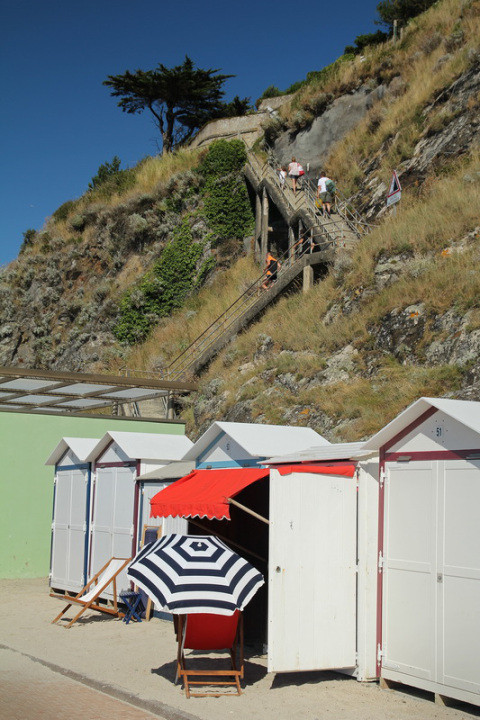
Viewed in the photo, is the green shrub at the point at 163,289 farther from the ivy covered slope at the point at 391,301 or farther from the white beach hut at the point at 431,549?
the white beach hut at the point at 431,549

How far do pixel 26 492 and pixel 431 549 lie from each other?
1296 cm

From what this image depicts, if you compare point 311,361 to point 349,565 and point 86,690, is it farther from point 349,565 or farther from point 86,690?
point 86,690

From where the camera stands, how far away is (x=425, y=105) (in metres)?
28.7

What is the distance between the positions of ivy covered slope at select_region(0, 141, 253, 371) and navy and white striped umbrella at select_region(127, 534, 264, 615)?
2569cm

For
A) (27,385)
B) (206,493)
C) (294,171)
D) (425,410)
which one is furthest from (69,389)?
(294,171)

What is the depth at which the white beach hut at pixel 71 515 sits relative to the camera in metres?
15.0

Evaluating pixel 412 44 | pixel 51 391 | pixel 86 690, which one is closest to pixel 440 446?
pixel 86 690

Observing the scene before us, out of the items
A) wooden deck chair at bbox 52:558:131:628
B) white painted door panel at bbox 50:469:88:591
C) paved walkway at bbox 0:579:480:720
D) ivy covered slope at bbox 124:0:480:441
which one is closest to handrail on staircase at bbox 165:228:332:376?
ivy covered slope at bbox 124:0:480:441

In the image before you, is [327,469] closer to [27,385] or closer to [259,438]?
[259,438]

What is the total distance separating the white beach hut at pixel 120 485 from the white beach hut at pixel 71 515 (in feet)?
1.00

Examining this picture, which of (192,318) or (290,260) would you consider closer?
(290,260)

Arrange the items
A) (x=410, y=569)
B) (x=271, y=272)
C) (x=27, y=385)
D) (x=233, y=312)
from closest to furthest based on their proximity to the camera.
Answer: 1. (x=410, y=569)
2. (x=27, y=385)
3. (x=271, y=272)
4. (x=233, y=312)

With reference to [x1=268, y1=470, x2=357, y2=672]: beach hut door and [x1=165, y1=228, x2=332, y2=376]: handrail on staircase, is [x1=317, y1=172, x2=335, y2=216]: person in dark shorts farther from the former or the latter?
[x1=268, y1=470, x2=357, y2=672]: beach hut door

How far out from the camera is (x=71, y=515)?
615 inches
